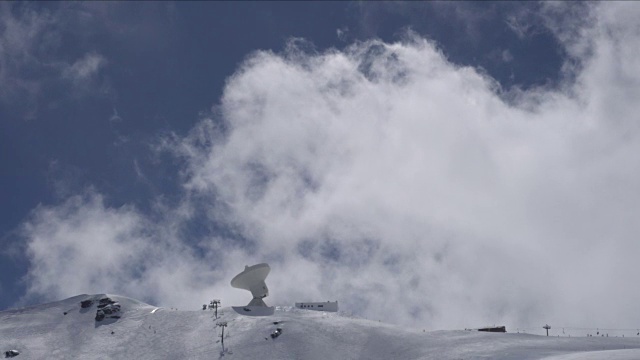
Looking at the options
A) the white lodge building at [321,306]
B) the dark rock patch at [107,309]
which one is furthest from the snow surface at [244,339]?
the white lodge building at [321,306]

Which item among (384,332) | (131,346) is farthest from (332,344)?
(131,346)

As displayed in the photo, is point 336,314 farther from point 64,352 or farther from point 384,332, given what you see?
point 64,352

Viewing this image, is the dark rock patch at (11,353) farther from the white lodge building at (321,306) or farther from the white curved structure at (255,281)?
the white lodge building at (321,306)

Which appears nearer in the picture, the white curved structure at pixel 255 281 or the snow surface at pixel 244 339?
the snow surface at pixel 244 339

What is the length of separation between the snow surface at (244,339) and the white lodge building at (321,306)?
7.74m

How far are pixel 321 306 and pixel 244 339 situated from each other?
85.8 ft

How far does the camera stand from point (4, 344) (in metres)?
124

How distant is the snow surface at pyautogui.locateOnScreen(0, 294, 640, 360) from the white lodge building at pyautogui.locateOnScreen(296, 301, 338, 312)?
7.74m

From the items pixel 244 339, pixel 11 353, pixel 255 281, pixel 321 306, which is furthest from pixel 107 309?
pixel 321 306

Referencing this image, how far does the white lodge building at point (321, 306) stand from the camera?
14325 cm

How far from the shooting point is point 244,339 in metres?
120

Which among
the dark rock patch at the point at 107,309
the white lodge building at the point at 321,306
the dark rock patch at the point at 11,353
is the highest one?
the white lodge building at the point at 321,306

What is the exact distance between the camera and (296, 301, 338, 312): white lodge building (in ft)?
470

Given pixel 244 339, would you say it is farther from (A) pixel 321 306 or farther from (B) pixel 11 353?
(B) pixel 11 353
